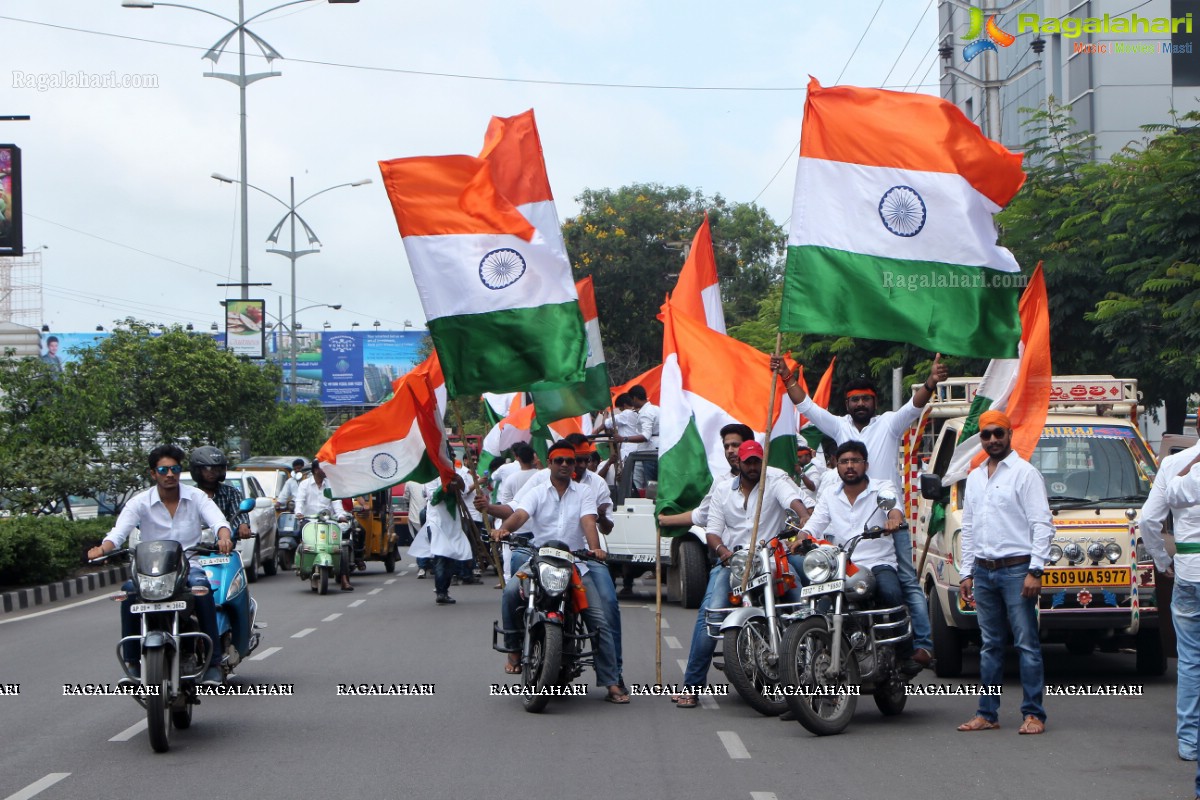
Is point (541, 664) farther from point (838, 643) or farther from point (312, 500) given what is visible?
point (312, 500)

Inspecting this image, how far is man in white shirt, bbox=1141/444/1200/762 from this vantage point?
23.9ft

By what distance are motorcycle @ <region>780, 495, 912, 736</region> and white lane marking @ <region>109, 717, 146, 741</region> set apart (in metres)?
3.85

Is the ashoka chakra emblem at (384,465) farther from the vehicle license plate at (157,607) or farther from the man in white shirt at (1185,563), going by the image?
the man in white shirt at (1185,563)

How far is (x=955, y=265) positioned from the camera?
9547 mm

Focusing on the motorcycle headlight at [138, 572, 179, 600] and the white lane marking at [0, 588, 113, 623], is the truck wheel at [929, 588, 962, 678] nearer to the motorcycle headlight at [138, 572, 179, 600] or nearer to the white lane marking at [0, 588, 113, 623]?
the motorcycle headlight at [138, 572, 179, 600]

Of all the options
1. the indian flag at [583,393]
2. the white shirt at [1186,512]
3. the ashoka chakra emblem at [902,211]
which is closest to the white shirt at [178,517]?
the indian flag at [583,393]

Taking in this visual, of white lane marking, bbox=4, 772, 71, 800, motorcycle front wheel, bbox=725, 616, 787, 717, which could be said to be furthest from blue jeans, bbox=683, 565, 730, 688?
white lane marking, bbox=4, 772, 71, 800

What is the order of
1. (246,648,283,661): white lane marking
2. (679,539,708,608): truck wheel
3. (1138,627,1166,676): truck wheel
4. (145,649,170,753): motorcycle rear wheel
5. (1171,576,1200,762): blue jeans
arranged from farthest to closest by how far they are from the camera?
(679,539,708,608): truck wheel → (246,648,283,661): white lane marking → (1138,627,1166,676): truck wheel → (145,649,170,753): motorcycle rear wheel → (1171,576,1200,762): blue jeans

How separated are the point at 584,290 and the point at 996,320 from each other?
4947 mm

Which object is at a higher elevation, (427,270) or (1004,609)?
(427,270)

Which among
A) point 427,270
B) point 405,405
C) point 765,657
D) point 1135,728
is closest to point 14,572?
point 405,405

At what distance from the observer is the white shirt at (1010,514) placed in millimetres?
8500

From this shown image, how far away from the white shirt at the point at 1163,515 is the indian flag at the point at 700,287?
287 inches

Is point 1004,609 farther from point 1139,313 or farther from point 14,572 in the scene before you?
point 14,572
